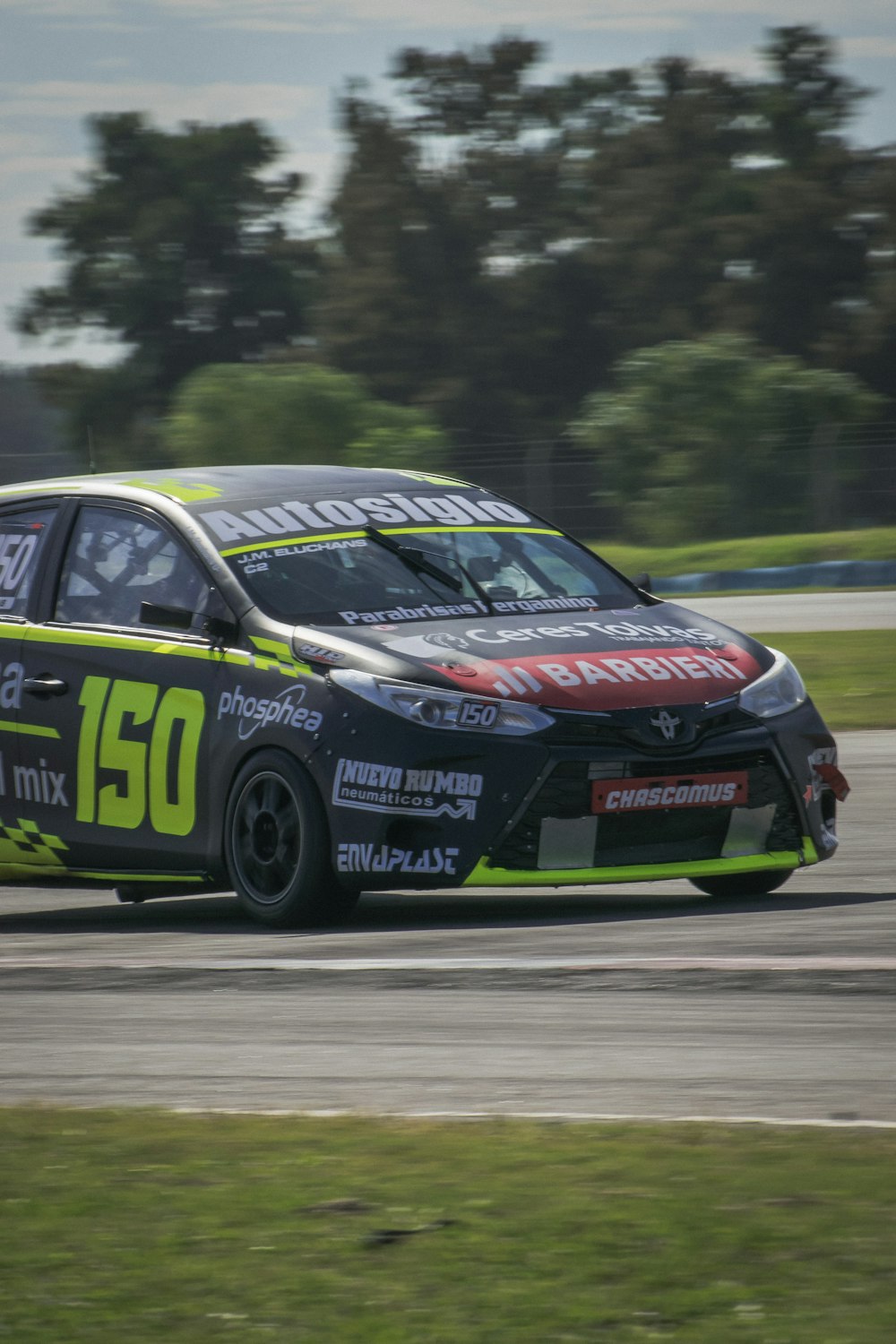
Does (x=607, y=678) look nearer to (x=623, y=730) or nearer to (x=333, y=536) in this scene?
(x=623, y=730)

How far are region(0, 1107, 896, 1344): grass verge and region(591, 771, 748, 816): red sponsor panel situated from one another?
289 cm

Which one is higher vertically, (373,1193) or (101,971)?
(373,1193)

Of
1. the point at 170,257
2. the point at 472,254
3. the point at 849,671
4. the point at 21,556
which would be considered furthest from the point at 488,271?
the point at 21,556

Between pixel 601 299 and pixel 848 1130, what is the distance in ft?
239

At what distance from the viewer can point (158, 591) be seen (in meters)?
8.55

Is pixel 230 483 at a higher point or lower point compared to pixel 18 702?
higher

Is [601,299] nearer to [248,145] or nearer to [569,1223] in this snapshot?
[248,145]

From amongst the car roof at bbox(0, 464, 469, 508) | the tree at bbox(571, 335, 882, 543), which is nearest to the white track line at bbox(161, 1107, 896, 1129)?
the car roof at bbox(0, 464, 469, 508)

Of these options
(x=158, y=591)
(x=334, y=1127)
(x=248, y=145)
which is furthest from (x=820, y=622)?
(x=248, y=145)

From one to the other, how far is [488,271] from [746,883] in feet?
234

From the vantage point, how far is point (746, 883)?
27.6ft

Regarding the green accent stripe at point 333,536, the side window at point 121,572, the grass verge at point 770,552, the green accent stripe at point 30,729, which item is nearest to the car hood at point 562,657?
the green accent stripe at point 333,536

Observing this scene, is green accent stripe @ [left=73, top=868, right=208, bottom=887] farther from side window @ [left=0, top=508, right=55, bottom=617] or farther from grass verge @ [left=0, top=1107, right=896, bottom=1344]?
grass verge @ [left=0, top=1107, right=896, bottom=1344]

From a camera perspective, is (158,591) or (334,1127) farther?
(158,591)
